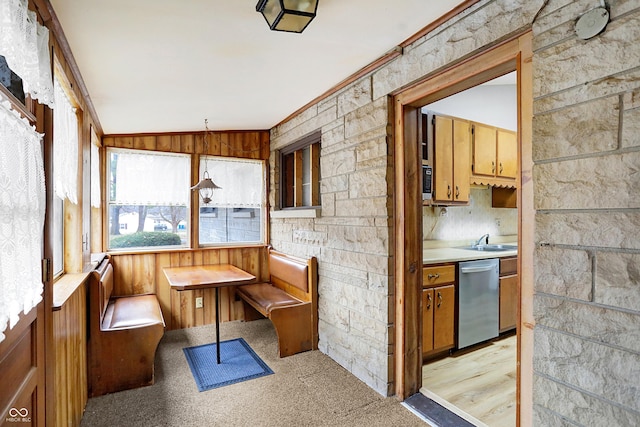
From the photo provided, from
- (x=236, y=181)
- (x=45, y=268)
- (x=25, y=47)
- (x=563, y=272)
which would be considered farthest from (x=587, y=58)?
(x=236, y=181)

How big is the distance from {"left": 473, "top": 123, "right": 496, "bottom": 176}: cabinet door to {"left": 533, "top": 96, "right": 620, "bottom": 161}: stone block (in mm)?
2226

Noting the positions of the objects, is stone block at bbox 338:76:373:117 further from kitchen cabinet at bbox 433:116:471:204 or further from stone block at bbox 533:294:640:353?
stone block at bbox 533:294:640:353

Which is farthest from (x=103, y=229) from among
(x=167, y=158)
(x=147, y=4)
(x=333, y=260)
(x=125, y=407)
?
(x=147, y=4)

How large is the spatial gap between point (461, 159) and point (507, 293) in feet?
4.43

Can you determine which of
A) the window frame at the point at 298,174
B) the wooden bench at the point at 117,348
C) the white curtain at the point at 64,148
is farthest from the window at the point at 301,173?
the white curtain at the point at 64,148

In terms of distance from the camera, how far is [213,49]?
2.10 meters

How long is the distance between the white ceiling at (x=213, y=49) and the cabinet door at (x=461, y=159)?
55.2 inches

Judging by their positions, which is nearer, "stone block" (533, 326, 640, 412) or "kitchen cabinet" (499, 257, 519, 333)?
"stone block" (533, 326, 640, 412)

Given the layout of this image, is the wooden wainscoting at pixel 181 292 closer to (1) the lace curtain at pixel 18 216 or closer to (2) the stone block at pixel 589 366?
(1) the lace curtain at pixel 18 216

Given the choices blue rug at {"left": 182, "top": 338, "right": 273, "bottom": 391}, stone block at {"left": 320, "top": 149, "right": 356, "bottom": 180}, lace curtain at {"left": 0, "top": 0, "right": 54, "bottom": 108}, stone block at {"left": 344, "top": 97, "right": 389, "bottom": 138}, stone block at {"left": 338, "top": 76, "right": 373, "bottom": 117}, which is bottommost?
blue rug at {"left": 182, "top": 338, "right": 273, "bottom": 391}

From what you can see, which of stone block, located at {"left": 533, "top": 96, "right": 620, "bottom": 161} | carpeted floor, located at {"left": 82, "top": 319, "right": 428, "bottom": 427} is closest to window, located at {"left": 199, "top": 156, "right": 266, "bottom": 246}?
carpeted floor, located at {"left": 82, "top": 319, "right": 428, "bottom": 427}

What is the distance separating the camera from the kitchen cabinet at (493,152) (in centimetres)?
361

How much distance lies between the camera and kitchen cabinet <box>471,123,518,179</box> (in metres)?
3.61

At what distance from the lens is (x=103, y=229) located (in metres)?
3.59
